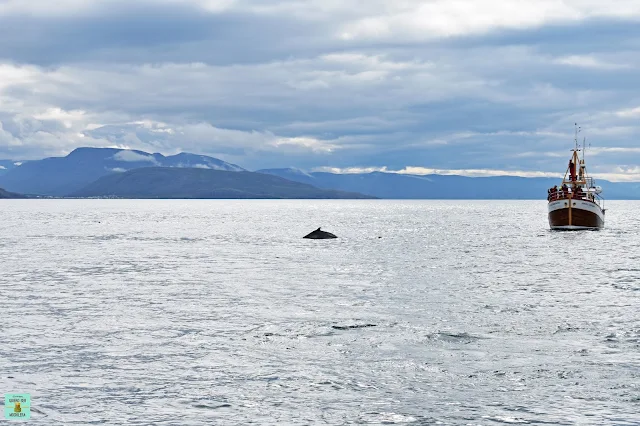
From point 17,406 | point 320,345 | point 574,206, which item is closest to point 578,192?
point 574,206

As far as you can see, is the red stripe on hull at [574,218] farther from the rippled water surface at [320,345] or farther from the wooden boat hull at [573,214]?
the rippled water surface at [320,345]

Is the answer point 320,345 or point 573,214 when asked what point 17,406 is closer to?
point 320,345

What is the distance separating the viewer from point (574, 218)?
129m

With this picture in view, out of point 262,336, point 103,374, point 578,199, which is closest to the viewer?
point 103,374

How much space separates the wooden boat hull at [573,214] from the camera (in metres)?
128

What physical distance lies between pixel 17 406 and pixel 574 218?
4794 inches

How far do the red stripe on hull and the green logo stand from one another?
119 metres

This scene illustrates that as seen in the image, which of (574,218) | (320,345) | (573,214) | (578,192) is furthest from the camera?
(578,192)

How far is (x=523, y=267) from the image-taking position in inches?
2653

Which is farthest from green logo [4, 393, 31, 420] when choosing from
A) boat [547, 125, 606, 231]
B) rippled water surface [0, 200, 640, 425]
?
boat [547, 125, 606, 231]

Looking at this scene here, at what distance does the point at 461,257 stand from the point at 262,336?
5118 centimetres

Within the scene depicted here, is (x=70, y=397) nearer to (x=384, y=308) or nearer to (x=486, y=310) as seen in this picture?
(x=384, y=308)

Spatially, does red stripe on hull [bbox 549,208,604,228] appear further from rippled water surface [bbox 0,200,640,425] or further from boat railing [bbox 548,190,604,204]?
rippled water surface [bbox 0,200,640,425]

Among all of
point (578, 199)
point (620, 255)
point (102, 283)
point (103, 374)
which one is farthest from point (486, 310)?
point (578, 199)
